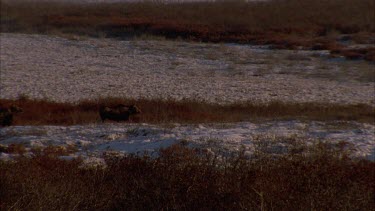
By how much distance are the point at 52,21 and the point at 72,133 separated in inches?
1259

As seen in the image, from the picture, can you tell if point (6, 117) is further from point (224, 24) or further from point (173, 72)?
point (224, 24)

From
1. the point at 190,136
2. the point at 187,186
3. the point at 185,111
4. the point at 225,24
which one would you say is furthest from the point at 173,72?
the point at 187,186

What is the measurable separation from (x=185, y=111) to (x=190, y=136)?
472 cm

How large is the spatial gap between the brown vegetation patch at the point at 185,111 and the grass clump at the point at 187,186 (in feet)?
30.4

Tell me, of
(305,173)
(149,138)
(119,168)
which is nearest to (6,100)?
(149,138)

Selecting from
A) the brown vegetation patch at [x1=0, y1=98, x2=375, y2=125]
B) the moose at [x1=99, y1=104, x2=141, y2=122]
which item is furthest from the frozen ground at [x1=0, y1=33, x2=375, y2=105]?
the moose at [x1=99, y1=104, x2=141, y2=122]

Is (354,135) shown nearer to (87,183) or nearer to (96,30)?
(87,183)

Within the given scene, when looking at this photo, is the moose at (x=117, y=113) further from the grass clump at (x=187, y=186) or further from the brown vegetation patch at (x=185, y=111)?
the grass clump at (x=187, y=186)

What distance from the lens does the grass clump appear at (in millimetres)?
5801

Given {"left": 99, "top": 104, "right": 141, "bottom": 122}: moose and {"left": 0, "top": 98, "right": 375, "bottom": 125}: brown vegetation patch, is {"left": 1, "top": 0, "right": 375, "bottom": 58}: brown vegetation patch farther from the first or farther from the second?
{"left": 99, "top": 104, "right": 141, "bottom": 122}: moose

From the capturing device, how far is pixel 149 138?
12898mm

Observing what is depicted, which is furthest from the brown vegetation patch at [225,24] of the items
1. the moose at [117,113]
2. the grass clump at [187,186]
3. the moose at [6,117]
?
the grass clump at [187,186]

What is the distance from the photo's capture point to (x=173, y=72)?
28109 mm

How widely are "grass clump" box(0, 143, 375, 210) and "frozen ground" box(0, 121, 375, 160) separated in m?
3.58
